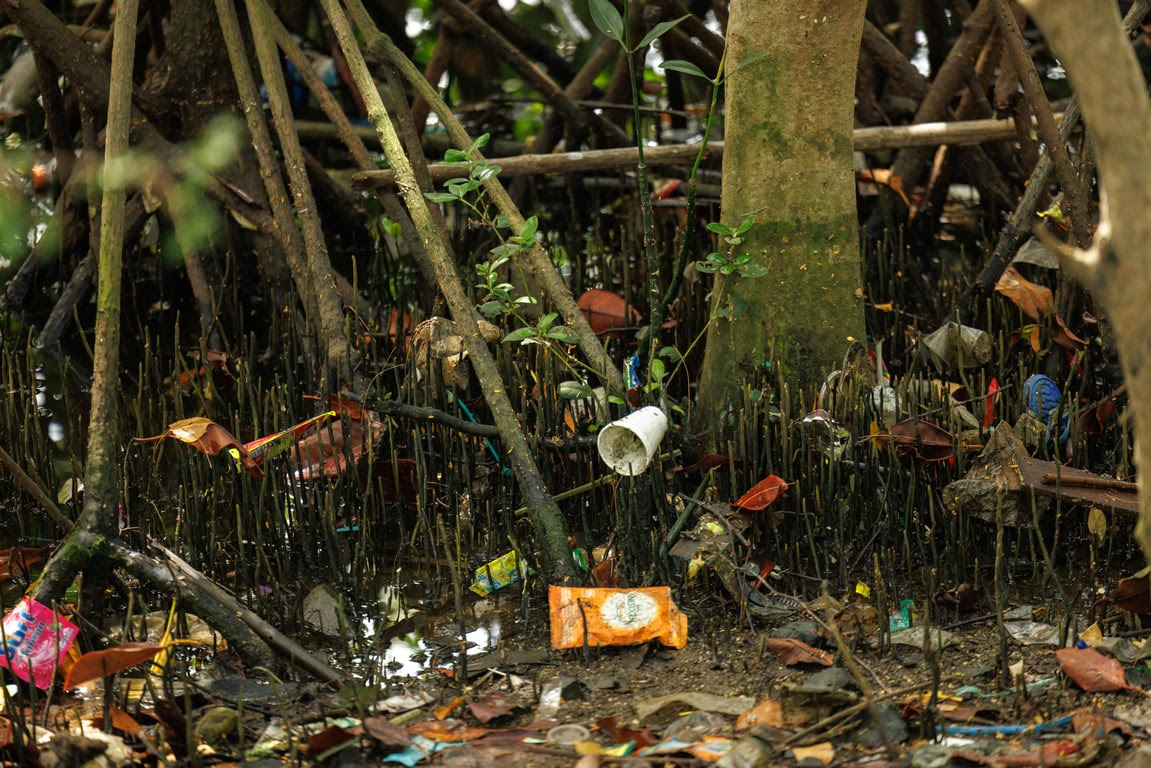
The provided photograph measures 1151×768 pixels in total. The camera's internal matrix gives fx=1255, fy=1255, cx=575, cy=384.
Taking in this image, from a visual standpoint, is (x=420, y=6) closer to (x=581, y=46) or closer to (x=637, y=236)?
(x=581, y=46)

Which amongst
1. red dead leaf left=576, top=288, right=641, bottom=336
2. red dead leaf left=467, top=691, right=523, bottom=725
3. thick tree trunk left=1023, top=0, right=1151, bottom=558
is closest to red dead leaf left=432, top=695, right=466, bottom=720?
red dead leaf left=467, top=691, right=523, bottom=725

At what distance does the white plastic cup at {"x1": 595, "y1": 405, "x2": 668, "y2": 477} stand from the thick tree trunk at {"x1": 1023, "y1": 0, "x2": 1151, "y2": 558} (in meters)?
1.09

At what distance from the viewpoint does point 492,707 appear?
6.36ft

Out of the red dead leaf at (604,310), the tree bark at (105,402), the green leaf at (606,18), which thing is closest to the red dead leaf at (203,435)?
the tree bark at (105,402)

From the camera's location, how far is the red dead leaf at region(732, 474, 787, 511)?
235 centimetres

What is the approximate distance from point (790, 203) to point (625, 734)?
1.39m

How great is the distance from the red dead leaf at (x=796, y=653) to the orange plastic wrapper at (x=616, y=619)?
0.55 ft

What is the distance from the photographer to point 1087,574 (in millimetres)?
2404

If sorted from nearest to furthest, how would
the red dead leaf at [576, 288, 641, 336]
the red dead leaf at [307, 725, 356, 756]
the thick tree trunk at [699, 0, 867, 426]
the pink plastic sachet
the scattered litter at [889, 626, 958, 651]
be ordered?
1. the red dead leaf at [307, 725, 356, 756]
2. the pink plastic sachet
3. the scattered litter at [889, 626, 958, 651]
4. the thick tree trunk at [699, 0, 867, 426]
5. the red dead leaf at [576, 288, 641, 336]

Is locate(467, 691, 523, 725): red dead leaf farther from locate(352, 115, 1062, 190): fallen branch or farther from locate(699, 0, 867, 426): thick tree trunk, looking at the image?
locate(352, 115, 1062, 190): fallen branch

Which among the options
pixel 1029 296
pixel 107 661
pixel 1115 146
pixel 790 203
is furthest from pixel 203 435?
pixel 1029 296

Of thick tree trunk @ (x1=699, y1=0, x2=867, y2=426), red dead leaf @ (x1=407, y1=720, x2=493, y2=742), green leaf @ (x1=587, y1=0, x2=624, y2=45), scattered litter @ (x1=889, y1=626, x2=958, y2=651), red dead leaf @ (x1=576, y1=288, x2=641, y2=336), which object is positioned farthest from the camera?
red dead leaf @ (x1=576, y1=288, x2=641, y2=336)

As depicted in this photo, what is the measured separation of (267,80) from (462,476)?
1171mm

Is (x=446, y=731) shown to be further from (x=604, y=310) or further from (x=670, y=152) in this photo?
(x=670, y=152)
